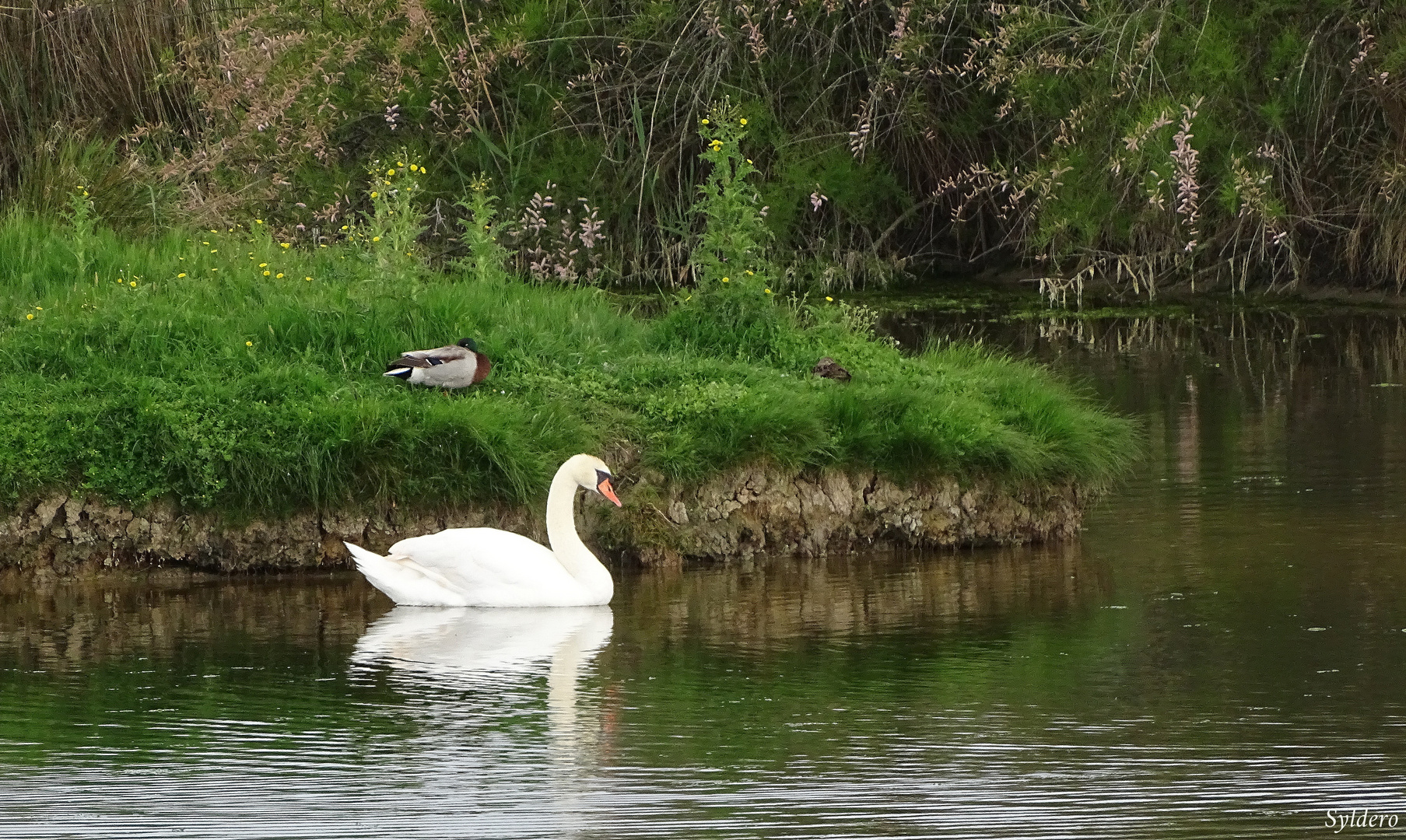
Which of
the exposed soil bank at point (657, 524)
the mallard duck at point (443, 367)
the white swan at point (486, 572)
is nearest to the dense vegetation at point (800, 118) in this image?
the mallard duck at point (443, 367)

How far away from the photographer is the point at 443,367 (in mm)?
11820

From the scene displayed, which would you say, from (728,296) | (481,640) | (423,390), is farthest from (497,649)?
(728,296)

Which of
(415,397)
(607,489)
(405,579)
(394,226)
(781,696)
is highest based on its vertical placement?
(394,226)

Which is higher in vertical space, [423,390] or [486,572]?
[423,390]

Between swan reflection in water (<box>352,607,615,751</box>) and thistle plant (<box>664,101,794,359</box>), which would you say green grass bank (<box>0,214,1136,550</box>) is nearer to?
thistle plant (<box>664,101,794,359</box>)

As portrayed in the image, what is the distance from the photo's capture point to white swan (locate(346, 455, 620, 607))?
10344 millimetres

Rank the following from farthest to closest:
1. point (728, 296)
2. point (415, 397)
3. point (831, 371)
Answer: point (728, 296) < point (831, 371) < point (415, 397)

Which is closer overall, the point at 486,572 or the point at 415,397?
the point at 486,572

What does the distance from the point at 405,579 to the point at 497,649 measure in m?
0.99

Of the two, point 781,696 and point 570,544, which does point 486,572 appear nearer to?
point 570,544

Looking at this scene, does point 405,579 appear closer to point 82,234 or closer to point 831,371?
point 831,371

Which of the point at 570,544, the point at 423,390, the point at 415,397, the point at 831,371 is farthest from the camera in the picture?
the point at 831,371

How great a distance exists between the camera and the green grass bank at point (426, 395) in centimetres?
1117

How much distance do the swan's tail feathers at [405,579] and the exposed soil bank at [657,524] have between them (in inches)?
29.8
